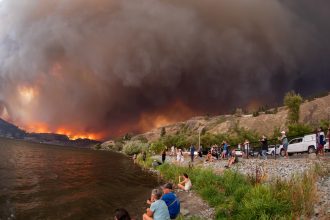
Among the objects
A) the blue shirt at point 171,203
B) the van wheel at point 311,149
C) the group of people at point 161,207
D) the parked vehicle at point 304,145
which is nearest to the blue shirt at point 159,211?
the group of people at point 161,207

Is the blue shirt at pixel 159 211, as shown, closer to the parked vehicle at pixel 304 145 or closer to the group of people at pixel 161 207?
the group of people at pixel 161 207

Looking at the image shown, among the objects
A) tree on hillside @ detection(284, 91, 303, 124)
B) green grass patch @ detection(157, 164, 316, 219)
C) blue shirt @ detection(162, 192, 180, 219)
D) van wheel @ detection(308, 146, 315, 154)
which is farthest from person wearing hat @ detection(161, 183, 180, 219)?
tree on hillside @ detection(284, 91, 303, 124)

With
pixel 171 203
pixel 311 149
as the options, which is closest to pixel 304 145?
pixel 311 149

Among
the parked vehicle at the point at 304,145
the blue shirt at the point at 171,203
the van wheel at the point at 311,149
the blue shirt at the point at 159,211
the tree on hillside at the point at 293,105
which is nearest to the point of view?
the blue shirt at the point at 159,211

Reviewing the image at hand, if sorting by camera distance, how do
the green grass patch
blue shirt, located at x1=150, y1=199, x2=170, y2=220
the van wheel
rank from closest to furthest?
blue shirt, located at x1=150, y1=199, x2=170, y2=220, the green grass patch, the van wheel

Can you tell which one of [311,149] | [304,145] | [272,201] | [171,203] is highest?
[304,145]

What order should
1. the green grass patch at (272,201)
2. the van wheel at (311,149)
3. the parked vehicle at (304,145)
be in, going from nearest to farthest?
the green grass patch at (272,201) < the van wheel at (311,149) < the parked vehicle at (304,145)

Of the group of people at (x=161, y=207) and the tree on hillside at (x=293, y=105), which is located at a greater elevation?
the tree on hillside at (x=293, y=105)

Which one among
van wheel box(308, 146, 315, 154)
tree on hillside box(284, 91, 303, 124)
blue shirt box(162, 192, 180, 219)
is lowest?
blue shirt box(162, 192, 180, 219)

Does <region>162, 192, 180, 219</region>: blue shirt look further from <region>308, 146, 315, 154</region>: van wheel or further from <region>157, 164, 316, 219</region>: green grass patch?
<region>308, 146, 315, 154</region>: van wheel

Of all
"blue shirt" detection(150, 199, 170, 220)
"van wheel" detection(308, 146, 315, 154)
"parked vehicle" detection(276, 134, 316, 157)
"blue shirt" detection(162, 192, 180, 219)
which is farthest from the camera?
"parked vehicle" detection(276, 134, 316, 157)

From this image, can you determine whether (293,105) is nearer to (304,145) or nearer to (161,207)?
(304,145)

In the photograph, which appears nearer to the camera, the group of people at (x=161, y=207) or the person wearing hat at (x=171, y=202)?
the group of people at (x=161, y=207)

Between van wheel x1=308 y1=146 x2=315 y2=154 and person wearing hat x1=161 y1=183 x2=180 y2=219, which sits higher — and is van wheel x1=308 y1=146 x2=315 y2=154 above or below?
above
